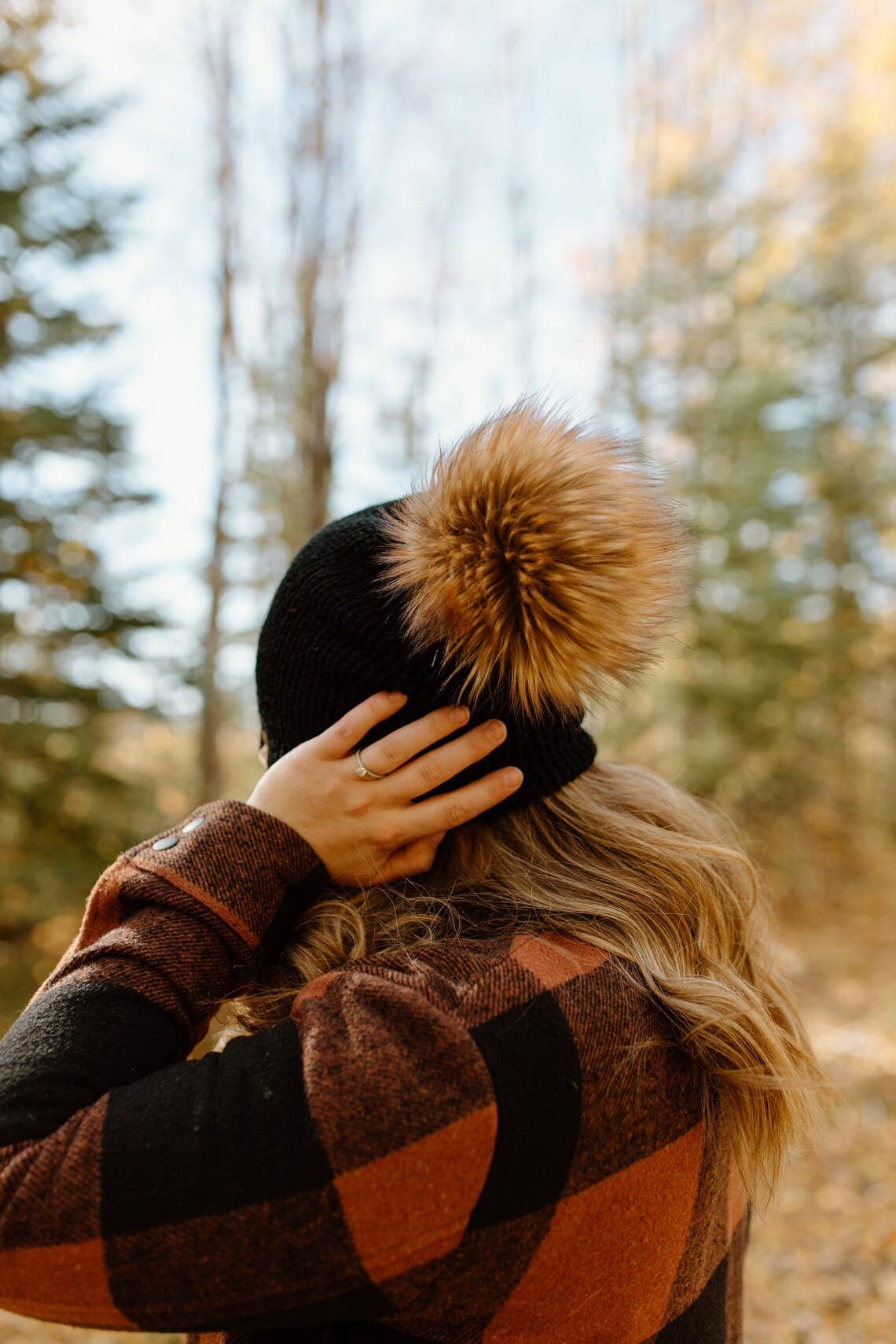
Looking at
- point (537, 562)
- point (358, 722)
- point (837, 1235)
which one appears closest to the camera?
point (537, 562)

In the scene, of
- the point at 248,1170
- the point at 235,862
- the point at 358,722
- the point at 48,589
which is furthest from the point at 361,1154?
the point at 48,589

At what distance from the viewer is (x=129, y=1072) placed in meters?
0.96

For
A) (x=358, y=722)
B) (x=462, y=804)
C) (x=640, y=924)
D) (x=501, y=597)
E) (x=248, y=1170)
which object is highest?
(x=501, y=597)

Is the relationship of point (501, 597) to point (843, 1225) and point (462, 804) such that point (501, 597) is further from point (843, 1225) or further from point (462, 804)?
point (843, 1225)

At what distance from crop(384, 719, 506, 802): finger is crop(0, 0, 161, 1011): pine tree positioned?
560 cm

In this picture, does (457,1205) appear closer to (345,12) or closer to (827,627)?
(345,12)

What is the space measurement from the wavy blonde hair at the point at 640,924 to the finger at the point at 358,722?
225mm

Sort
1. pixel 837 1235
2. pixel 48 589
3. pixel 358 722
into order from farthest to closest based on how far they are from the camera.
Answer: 1. pixel 48 589
2. pixel 837 1235
3. pixel 358 722

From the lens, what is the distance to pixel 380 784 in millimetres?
1194

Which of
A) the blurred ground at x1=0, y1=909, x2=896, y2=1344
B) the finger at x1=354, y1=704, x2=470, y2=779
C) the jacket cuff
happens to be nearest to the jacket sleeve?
the jacket cuff

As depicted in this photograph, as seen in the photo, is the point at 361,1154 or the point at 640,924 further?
the point at 640,924

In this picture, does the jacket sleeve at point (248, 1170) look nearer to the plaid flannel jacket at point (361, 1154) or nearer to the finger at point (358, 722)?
the plaid flannel jacket at point (361, 1154)

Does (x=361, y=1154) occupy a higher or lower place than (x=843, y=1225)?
higher

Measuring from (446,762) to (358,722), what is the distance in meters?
0.14
